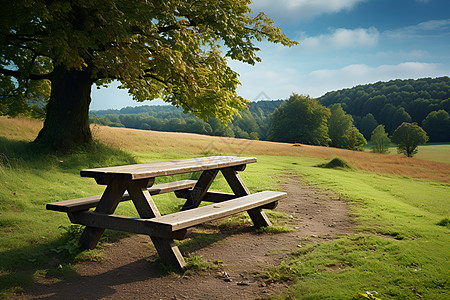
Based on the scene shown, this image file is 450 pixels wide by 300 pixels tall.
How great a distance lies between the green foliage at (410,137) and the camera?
5966 cm

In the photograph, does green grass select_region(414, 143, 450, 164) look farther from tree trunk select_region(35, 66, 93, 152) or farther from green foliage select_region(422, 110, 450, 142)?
tree trunk select_region(35, 66, 93, 152)

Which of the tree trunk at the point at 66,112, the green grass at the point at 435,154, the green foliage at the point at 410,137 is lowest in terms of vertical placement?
the green grass at the point at 435,154

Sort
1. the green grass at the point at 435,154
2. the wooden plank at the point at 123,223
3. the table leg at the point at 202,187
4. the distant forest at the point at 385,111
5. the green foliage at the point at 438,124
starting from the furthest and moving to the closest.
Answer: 1. the green foliage at the point at 438,124
2. the distant forest at the point at 385,111
3. the green grass at the point at 435,154
4. the table leg at the point at 202,187
5. the wooden plank at the point at 123,223

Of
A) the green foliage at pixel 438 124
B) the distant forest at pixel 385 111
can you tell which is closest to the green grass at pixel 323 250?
the distant forest at pixel 385 111

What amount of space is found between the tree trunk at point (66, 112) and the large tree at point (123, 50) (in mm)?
37

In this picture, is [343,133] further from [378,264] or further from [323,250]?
[378,264]

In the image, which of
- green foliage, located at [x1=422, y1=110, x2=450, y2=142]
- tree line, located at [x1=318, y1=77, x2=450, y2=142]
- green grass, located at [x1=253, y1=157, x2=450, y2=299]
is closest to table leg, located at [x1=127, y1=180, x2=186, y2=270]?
green grass, located at [x1=253, y1=157, x2=450, y2=299]

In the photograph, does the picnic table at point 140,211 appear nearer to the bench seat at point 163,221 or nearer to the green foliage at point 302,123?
the bench seat at point 163,221

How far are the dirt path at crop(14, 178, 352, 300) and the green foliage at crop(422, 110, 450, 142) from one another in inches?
3633

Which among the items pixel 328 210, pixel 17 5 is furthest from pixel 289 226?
pixel 17 5

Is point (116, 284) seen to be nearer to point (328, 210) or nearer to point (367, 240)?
point (367, 240)

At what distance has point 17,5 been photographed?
9.80m

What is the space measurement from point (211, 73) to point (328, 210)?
7570mm

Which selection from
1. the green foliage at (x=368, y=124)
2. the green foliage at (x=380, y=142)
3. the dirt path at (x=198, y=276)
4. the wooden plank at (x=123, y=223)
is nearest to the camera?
the dirt path at (x=198, y=276)
